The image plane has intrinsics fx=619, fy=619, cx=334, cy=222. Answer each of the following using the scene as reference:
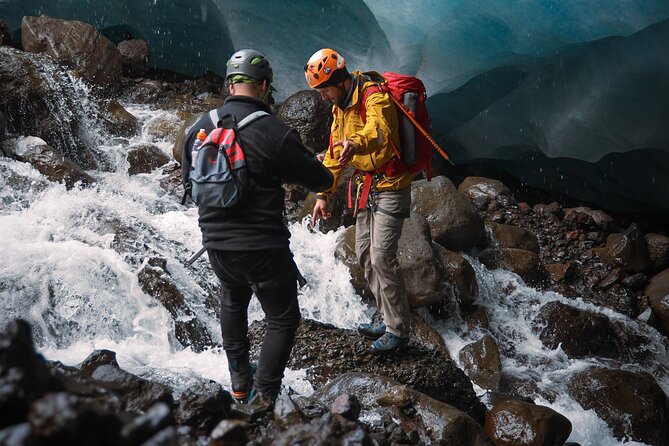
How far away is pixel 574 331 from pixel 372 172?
4505 millimetres

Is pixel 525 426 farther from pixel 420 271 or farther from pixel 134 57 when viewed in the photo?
pixel 134 57

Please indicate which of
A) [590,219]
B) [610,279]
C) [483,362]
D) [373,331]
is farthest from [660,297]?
[373,331]

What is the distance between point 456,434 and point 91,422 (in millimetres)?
2530

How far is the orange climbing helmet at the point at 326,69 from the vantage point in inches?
153

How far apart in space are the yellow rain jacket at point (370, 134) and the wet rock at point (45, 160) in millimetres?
4688

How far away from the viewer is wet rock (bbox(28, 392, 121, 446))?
1379 millimetres

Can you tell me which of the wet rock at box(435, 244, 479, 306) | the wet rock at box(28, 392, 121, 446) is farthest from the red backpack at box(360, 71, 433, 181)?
the wet rock at box(435, 244, 479, 306)

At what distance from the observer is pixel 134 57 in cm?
1211

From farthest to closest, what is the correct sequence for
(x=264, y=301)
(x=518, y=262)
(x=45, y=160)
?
1. (x=518, y=262)
2. (x=45, y=160)
3. (x=264, y=301)

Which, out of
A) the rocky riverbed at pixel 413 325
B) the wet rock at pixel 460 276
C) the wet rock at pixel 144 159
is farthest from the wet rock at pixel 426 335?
the wet rock at pixel 144 159

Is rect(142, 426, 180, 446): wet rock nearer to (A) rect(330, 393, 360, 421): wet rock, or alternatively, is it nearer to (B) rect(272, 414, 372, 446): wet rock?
(B) rect(272, 414, 372, 446): wet rock

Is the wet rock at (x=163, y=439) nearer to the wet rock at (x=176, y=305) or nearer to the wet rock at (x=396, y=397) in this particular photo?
the wet rock at (x=396, y=397)

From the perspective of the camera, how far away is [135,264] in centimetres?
609

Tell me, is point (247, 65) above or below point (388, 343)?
above
